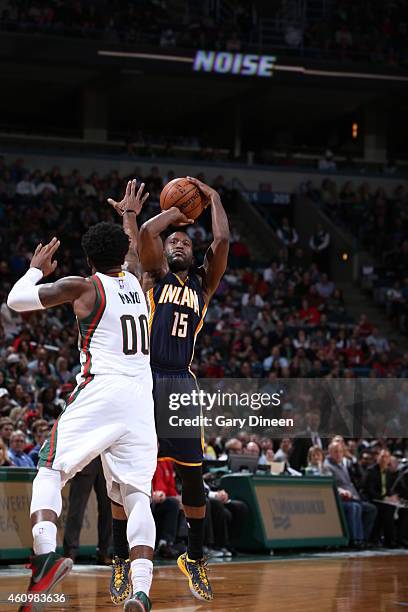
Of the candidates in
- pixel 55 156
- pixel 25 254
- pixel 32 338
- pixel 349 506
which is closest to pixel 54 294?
pixel 349 506

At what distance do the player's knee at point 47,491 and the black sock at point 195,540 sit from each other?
202 centimetres

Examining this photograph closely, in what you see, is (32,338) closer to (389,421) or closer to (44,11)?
(389,421)

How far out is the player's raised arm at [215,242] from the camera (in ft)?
25.9

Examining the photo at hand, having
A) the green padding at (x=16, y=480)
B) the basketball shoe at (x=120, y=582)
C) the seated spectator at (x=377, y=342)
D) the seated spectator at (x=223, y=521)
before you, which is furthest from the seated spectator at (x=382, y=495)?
the basketball shoe at (x=120, y=582)

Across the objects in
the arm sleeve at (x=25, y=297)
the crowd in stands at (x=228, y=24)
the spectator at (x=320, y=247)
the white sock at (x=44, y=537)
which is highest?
the crowd in stands at (x=228, y=24)

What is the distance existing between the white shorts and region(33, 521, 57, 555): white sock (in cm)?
30

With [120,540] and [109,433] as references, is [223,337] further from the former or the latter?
[109,433]

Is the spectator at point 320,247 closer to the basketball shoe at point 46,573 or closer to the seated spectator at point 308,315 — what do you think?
the seated spectator at point 308,315

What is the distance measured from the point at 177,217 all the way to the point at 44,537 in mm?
2815

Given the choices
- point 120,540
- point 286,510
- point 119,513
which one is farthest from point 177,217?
point 286,510

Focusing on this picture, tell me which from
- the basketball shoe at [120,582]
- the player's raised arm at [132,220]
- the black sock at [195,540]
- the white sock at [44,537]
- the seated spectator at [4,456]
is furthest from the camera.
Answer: the seated spectator at [4,456]

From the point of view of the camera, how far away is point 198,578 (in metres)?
7.73

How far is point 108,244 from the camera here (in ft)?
20.7

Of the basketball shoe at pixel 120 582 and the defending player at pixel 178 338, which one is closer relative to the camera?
the basketball shoe at pixel 120 582
